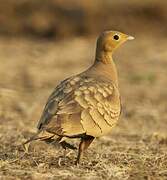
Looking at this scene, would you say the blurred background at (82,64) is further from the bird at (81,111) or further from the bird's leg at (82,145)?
the bird at (81,111)

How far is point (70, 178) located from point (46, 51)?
1310 cm

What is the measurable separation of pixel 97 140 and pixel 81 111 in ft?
9.04

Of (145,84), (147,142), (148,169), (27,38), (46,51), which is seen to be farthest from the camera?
(27,38)

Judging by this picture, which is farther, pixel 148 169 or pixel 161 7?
pixel 161 7

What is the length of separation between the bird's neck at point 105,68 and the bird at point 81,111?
0.14 meters

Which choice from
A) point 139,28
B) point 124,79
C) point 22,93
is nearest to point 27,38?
point 139,28

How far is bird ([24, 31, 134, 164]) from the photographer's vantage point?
6.51 meters

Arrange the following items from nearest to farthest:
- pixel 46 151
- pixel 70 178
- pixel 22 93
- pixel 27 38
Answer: pixel 70 178, pixel 46 151, pixel 22 93, pixel 27 38

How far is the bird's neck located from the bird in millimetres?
135

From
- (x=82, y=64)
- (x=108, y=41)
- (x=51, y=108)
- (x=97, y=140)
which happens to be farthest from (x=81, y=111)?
(x=82, y=64)

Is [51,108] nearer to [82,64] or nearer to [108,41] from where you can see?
[108,41]

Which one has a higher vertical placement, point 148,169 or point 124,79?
point 124,79

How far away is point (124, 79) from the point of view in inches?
608

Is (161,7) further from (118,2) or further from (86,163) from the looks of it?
(86,163)
